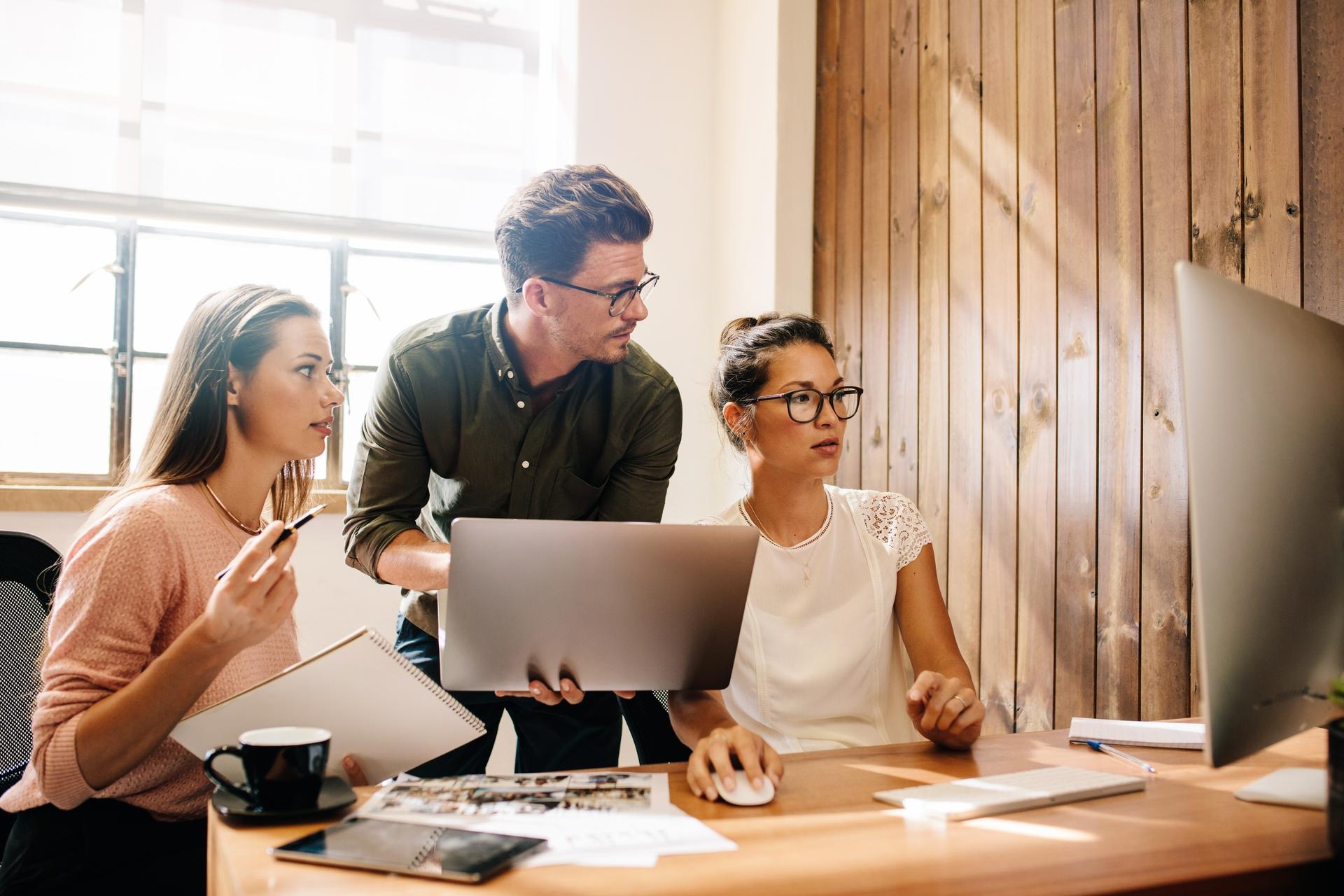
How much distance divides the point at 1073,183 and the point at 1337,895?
4.58 feet

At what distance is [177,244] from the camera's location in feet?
9.50

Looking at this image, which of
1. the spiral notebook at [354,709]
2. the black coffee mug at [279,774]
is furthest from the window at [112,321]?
the black coffee mug at [279,774]

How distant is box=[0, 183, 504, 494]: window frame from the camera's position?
2.70m

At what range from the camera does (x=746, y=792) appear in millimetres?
914

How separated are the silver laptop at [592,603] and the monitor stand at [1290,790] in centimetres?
53

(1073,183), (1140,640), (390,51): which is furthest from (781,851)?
(390,51)

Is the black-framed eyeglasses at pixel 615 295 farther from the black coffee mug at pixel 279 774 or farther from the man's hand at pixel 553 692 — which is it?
the black coffee mug at pixel 279 774

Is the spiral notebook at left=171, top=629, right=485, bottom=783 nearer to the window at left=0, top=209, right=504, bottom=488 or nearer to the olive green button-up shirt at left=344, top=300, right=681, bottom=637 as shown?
the olive green button-up shirt at left=344, top=300, right=681, bottom=637

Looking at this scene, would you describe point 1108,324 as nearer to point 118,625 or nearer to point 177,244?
point 118,625

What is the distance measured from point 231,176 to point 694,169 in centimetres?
138

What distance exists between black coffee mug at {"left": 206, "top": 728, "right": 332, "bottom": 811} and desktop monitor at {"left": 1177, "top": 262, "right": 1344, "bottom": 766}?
0.71 meters

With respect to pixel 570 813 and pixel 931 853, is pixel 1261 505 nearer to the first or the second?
pixel 931 853

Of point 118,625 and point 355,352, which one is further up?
point 355,352

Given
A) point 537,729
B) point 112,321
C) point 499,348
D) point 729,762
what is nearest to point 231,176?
point 112,321
